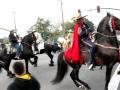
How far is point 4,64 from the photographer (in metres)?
17.6

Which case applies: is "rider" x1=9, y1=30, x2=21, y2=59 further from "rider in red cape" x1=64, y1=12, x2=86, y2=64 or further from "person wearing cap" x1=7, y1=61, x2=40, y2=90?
"person wearing cap" x1=7, y1=61, x2=40, y2=90

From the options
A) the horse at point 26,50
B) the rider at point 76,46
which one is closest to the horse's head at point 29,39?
the horse at point 26,50

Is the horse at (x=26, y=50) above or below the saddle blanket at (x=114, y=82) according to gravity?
above

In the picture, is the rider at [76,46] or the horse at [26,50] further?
the horse at [26,50]

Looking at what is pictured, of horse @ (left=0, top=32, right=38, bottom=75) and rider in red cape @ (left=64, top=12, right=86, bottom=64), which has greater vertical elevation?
rider in red cape @ (left=64, top=12, right=86, bottom=64)

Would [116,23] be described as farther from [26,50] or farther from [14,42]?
[14,42]

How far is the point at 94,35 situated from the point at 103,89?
1.73 m

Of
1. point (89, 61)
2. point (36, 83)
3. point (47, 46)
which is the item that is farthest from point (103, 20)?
point (47, 46)

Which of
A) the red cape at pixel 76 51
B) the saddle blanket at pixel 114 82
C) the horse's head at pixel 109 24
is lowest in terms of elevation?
the saddle blanket at pixel 114 82

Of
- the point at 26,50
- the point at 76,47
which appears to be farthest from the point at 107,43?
the point at 26,50

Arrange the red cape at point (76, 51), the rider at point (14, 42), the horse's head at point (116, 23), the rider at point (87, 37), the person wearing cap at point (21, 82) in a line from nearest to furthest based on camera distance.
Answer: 1. the person wearing cap at point (21, 82)
2. the horse's head at point (116, 23)
3. the rider at point (87, 37)
4. the red cape at point (76, 51)
5. the rider at point (14, 42)

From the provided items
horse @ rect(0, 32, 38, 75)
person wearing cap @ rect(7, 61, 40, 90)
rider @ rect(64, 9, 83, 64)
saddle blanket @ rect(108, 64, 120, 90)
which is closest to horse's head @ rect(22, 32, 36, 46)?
horse @ rect(0, 32, 38, 75)

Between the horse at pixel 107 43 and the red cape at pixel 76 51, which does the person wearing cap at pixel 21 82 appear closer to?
the horse at pixel 107 43

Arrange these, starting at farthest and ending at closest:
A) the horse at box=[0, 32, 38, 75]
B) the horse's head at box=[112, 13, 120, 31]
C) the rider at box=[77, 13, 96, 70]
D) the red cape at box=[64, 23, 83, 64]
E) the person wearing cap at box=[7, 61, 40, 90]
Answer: the horse at box=[0, 32, 38, 75] → the red cape at box=[64, 23, 83, 64] → the rider at box=[77, 13, 96, 70] → the horse's head at box=[112, 13, 120, 31] → the person wearing cap at box=[7, 61, 40, 90]
